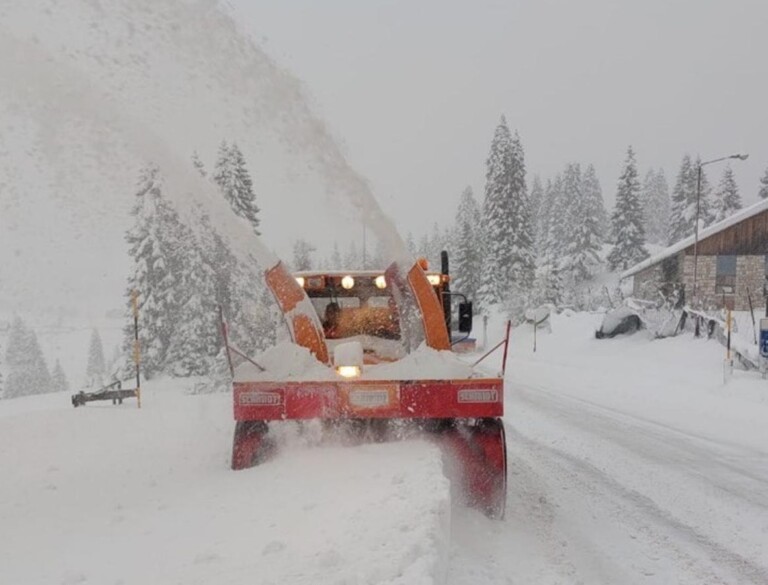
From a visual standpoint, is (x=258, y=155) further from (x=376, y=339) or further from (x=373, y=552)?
(x=373, y=552)

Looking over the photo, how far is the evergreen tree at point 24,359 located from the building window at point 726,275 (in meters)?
72.2

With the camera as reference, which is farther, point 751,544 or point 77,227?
point 77,227

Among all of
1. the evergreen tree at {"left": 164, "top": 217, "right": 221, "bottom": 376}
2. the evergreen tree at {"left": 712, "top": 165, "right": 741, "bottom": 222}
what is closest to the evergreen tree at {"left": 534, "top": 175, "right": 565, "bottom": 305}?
the evergreen tree at {"left": 712, "top": 165, "right": 741, "bottom": 222}

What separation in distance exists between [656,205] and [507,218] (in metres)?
67.7

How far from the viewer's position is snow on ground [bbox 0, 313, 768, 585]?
329cm

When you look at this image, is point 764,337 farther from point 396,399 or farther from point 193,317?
point 193,317

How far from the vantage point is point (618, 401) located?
12227 millimetres

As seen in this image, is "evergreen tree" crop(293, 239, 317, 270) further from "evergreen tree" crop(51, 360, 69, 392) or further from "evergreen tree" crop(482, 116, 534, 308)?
"evergreen tree" crop(51, 360, 69, 392)

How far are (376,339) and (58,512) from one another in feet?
10.9

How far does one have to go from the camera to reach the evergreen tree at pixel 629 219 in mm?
56375

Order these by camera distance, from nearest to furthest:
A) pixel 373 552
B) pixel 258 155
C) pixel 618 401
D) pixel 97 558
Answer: pixel 373 552
pixel 97 558
pixel 258 155
pixel 618 401

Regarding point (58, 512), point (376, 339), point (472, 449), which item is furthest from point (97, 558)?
point (376, 339)

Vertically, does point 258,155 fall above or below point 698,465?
above

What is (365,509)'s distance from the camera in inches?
148
